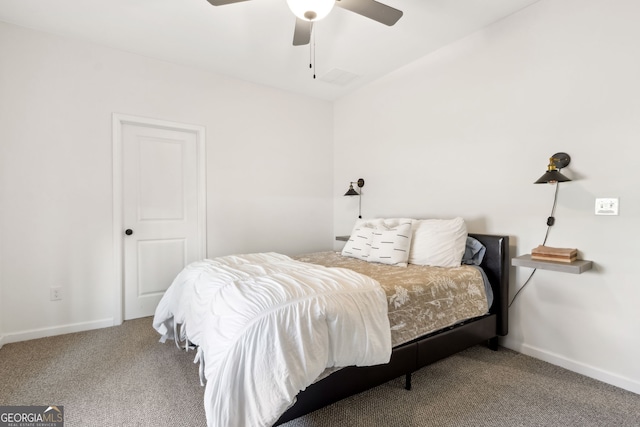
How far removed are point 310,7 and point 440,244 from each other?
1.92 m

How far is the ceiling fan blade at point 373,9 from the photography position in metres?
1.85

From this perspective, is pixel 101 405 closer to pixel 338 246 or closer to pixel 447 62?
pixel 338 246

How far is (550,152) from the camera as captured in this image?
2.26 metres

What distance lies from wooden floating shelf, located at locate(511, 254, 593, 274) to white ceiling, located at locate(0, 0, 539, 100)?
194 centimetres

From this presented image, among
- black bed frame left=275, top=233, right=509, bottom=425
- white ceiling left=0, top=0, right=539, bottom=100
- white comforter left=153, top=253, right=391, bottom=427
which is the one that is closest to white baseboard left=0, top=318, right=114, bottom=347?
white comforter left=153, top=253, right=391, bottom=427

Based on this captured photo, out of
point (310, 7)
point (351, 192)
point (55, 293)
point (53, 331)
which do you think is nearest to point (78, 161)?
point (55, 293)

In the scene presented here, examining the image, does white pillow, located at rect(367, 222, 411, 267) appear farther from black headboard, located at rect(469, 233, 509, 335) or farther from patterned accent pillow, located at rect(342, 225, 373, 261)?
black headboard, located at rect(469, 233, 509, 335)

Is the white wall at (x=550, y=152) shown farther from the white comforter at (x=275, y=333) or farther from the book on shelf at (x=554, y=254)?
the white comforter at (x=275, y=333)

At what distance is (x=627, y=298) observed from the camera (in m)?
1.94

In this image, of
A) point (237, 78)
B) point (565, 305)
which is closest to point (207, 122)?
point (237, 78)

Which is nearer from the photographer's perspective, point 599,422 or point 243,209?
point 599,422

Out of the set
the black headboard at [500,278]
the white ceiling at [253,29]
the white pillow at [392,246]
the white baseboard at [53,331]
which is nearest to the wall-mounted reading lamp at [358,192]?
the white pillow at [392,246]

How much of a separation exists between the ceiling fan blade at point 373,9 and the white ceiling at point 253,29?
1.50 ft

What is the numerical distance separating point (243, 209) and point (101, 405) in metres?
2.29
